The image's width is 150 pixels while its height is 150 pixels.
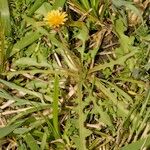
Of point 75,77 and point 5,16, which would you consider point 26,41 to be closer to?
point 5,16

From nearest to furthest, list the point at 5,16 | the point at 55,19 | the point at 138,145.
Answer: the point at 138,145 < the point at 55,19 < the point at 5,16

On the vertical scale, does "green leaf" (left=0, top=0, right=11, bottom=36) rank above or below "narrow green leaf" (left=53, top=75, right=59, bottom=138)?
above

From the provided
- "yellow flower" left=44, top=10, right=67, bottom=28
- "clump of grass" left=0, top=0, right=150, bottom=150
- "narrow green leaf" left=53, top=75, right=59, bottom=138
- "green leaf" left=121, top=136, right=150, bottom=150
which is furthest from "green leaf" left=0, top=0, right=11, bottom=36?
"green leaf" left=121, top=136, right=150, bottom=150

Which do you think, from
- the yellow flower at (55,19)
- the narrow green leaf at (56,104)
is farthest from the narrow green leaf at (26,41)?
the narrow green leaf at (56,104)

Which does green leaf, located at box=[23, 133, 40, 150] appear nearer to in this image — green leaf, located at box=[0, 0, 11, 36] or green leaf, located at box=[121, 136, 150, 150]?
green leaf, located at box=[121, 136, 150, 150]

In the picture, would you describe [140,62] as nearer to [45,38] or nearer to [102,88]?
[102,88]

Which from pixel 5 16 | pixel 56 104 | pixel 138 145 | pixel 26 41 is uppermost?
pixel 5 16

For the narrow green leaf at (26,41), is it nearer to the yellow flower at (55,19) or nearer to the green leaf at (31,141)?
the yellow flower at (55,19)

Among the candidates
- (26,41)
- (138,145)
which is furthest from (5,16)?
(138,145)

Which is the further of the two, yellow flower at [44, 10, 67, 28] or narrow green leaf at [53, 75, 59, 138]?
yellow flower at [44, 10, 67, 28]
